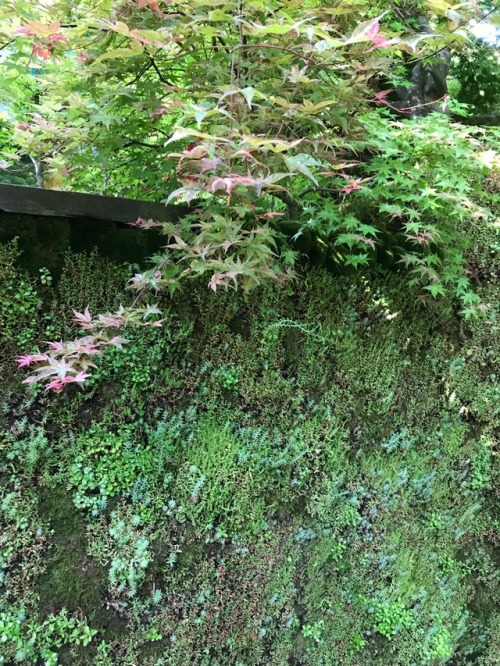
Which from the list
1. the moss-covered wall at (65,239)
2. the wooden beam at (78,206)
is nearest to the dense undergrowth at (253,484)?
the moss-covered wall at (65,239)

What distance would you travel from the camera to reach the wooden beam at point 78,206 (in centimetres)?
207

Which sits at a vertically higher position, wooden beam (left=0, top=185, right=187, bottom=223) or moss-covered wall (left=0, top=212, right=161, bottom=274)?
wooden beam (left=0, top=185, right=187, bottom=223)

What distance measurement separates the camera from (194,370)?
2.55m

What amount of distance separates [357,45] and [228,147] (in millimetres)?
943

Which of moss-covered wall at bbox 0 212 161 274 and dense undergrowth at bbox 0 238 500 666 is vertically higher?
moss-covered wall at bbox 0 212 161 274

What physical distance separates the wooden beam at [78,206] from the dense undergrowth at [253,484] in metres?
0.22

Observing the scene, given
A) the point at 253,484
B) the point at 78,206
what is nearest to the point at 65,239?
the point at 78,206

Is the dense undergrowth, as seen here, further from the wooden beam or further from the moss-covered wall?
the wooden beam

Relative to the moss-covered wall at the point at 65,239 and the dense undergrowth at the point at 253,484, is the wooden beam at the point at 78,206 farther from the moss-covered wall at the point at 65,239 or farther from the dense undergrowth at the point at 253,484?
the dense undergrowth at the point at 253,484

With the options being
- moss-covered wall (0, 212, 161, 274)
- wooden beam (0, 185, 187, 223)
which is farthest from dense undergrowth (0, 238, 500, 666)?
wooden beam (0, 185, 187, 223)

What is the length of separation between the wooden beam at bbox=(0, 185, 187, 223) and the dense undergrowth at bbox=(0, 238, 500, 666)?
0.72 feet

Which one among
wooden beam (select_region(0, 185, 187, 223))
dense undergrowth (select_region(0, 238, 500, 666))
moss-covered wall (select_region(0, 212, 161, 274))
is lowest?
dense undergrowth (select_region(0, 238, 500, 666))

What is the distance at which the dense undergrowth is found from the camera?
2119 millimetres

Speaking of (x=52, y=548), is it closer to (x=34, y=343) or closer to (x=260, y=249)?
(x=34, y=343)
